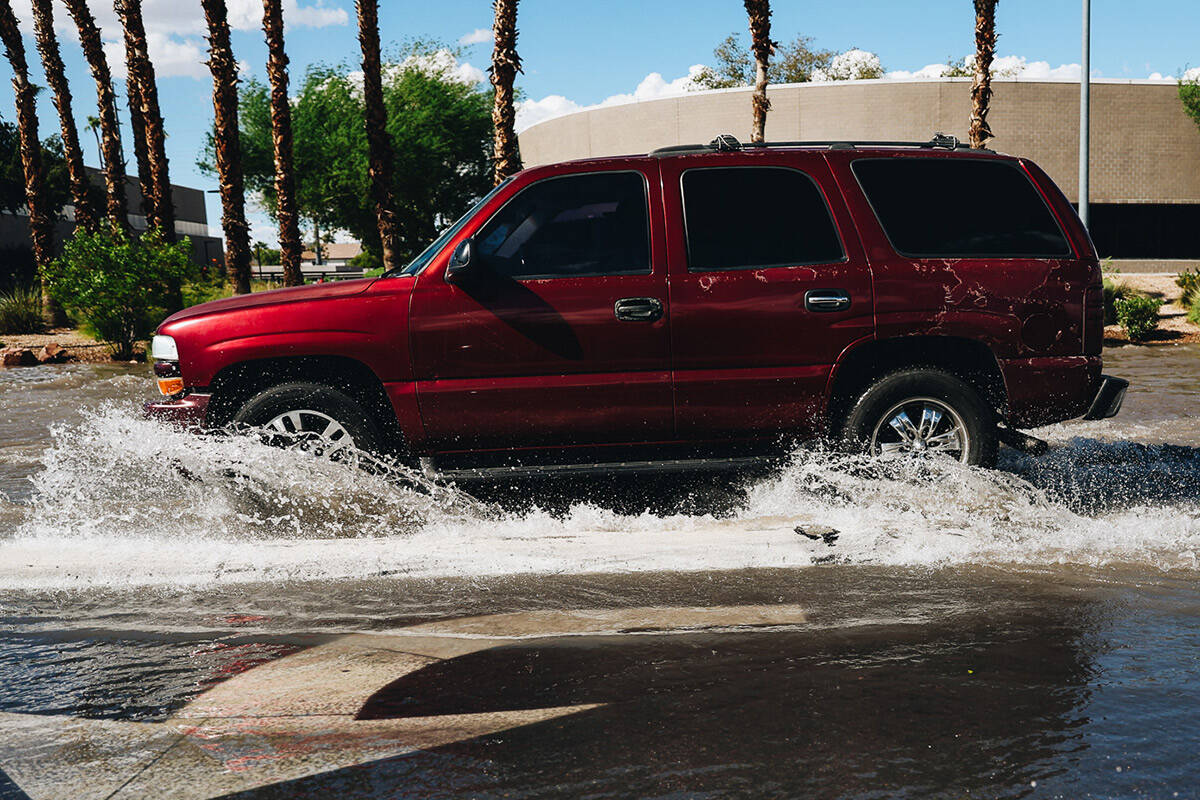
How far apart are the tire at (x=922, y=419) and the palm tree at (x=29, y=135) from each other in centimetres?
2295

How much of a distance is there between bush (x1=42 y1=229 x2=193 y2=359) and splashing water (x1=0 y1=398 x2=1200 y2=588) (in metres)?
14.6

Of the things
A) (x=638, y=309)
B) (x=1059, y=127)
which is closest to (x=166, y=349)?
(x=638, y=309)

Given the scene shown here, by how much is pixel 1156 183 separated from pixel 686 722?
39.0 meters

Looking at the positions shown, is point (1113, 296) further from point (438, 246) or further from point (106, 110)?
point (106, 110)

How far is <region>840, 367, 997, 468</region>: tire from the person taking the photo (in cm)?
612

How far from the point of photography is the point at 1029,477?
768 cm

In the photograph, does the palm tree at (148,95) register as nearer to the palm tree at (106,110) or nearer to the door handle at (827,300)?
the palm tree at (106,110)

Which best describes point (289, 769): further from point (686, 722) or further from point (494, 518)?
point (494, 518)

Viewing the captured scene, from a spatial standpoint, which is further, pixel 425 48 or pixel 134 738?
pixel 425 48

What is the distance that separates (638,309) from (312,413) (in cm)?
184

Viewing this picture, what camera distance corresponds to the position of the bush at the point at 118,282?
2016 centimetres

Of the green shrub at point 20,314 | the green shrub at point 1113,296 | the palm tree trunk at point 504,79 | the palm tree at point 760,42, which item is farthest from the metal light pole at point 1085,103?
the green shrub at point 20,314

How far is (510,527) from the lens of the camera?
6172mm

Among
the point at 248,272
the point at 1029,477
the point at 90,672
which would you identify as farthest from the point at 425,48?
the point at 90,672
